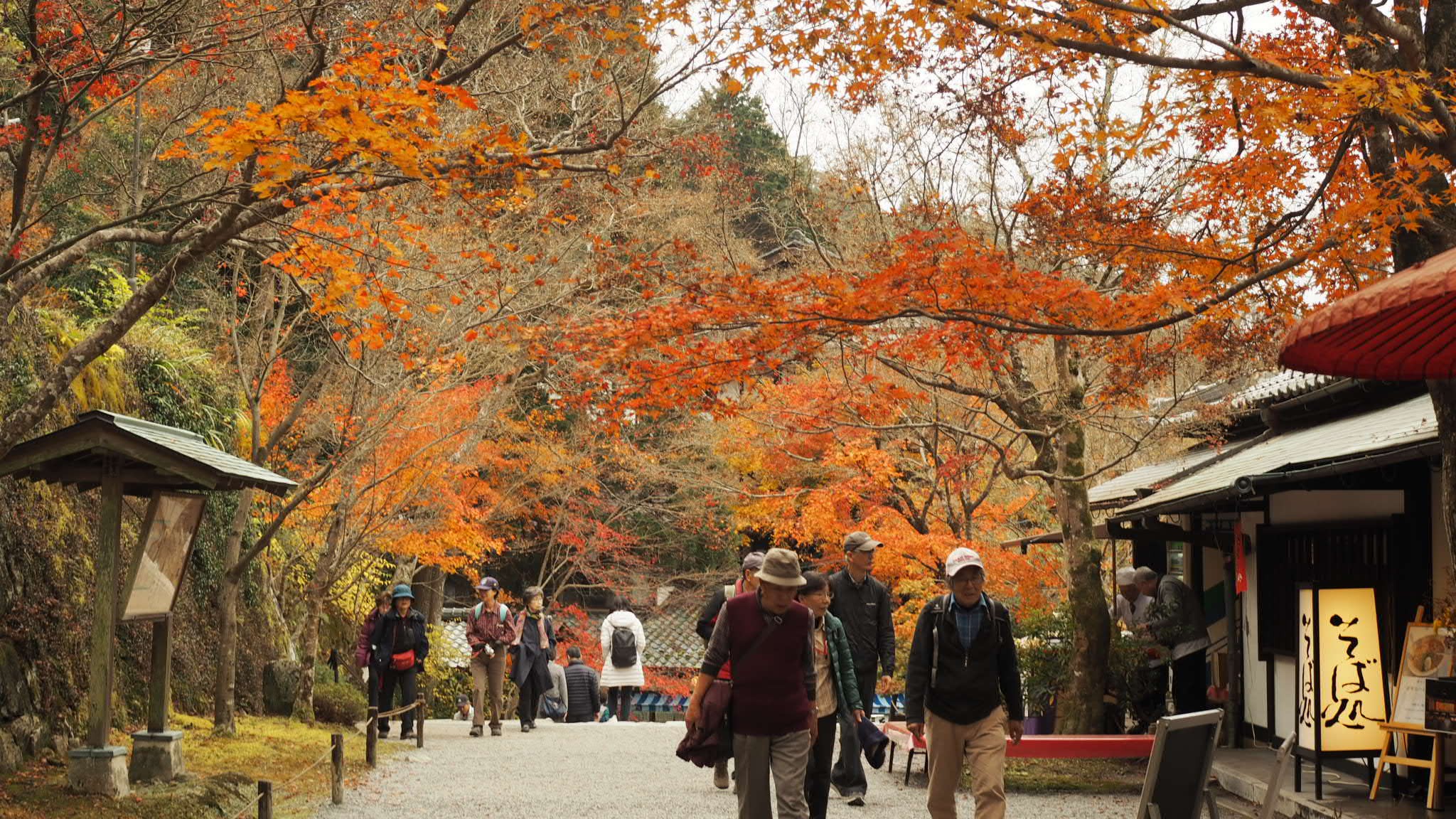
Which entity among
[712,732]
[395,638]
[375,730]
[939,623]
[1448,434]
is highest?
[1448,434]

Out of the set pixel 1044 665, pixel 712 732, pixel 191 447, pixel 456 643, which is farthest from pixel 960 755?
pixel 456 643

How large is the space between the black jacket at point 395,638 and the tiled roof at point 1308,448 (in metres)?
7.90

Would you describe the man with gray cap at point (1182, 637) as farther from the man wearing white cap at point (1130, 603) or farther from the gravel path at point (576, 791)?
the gravel path at point (576, 791)

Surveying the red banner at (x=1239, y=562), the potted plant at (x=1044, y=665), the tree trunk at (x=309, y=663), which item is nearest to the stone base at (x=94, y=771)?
the tree trunk at (x=309, y=663)

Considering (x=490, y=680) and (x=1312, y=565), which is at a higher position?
(x=1312, y=565)

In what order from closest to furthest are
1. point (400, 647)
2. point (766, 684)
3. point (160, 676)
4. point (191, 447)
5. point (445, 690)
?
point (766, 684) → point (191, 447) → point (160, 676) → point (400, 647) → point (445, 690)

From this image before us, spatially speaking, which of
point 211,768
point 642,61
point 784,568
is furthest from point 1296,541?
point 211,768

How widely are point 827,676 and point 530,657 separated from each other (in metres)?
8.93

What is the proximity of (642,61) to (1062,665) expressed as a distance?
8178mm

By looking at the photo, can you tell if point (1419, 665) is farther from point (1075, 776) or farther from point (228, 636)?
point (228, 636)

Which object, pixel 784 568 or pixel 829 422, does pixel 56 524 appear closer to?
pixel 784 568

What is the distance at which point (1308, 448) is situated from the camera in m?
11.1

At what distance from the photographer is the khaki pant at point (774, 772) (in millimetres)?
6898

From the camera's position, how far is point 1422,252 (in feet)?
25.7
